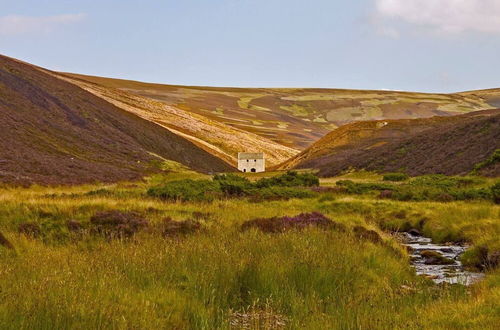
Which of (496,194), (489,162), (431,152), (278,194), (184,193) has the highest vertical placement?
(489,162)

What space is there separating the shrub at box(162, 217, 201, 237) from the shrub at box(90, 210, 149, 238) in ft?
2.29

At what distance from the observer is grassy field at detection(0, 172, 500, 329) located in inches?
278

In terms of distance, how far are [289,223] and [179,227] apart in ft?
11.3

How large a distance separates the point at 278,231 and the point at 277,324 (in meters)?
7.64

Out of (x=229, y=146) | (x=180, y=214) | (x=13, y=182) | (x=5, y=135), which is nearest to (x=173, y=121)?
(x=229, y=146)

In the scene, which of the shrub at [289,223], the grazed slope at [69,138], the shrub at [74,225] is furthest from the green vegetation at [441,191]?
the grazed slope at [69,138]

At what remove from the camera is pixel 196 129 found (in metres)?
109

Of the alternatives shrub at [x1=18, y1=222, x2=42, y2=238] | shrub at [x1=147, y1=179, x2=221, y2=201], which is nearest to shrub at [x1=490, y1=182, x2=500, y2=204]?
shrub at [x1=147, y1=179, x2=221, y2=201]

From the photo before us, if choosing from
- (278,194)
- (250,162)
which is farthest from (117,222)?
(250,162)

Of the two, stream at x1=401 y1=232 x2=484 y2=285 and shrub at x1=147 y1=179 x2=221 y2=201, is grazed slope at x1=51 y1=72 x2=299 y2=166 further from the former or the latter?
stream at x1=401 y1=232 x2=484 y2=285

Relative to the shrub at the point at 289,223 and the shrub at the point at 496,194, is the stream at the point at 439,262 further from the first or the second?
the shrub at the point at 496,194

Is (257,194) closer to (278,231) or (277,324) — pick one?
(278,231)

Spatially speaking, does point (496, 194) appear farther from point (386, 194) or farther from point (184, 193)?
point (184, 193)

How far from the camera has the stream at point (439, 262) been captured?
41.8 ft
